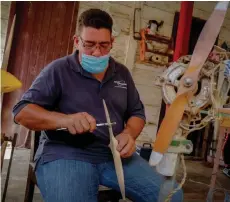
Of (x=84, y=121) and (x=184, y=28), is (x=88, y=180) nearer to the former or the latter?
(x=84, y=121)

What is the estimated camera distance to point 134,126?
5.47 ft

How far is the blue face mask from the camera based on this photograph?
1.57 metres

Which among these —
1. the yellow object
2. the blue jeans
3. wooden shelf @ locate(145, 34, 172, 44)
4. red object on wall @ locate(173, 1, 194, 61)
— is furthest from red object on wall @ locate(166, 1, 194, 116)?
the yellow object

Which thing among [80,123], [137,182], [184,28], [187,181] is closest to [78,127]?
[80,123]

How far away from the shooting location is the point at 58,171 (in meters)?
1.30

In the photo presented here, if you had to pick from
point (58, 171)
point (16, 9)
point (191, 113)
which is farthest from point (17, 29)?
point (191, 113)

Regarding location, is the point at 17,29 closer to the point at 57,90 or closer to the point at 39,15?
the point at 39,15

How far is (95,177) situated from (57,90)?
0.52m

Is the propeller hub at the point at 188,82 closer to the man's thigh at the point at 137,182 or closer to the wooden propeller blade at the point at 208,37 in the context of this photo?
the wooden propeller blade at the point at 208,37

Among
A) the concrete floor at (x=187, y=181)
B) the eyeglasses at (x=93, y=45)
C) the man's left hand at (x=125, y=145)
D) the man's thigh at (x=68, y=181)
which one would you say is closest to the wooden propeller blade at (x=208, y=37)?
the man's left hand at (x=125, y=145)

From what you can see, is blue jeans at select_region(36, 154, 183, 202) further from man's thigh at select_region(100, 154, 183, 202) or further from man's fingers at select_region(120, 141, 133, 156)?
man's fingers at select_region(120, 141, 133, 156)

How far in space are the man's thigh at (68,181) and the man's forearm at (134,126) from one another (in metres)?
0.35

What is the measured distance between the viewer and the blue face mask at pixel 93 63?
5.14ft

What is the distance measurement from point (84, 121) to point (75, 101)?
13.5 inches
